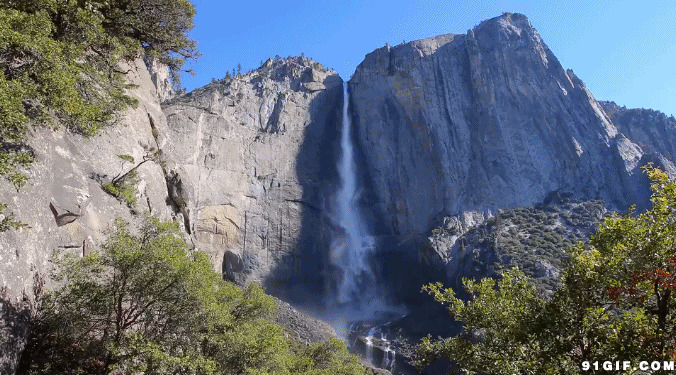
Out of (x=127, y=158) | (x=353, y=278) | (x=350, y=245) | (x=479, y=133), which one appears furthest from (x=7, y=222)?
(x=479, y=133)

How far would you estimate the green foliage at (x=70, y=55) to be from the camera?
10164mm

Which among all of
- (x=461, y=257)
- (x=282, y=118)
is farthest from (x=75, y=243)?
(x=282, y=118)

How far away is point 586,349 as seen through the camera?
662 cm

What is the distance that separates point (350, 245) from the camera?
64625 millimetres

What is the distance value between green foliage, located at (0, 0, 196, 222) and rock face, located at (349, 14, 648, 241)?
50.7m

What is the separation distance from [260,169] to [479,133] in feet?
119

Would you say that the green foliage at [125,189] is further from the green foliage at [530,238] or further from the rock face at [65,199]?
the green foliage at [530,238]

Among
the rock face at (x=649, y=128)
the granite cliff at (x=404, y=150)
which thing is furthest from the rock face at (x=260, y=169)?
the rock face at (x=649, y=128)

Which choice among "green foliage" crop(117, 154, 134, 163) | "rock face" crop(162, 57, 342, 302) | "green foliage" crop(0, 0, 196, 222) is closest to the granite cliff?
"rock face" crop(162, 57, 342, 302)

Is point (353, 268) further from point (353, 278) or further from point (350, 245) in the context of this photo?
point (350, 245)

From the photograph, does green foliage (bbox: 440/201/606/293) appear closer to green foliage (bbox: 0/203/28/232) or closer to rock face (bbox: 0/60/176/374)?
rock face (bbox: 0/60/176/374)

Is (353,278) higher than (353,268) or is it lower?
lower

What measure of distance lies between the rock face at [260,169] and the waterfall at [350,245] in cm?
244

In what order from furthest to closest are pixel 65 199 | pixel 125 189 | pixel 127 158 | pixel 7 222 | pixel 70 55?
pixel 127 158, pixel 125 189, pixel 65 199, pixel 70 55, pixel 7 222
